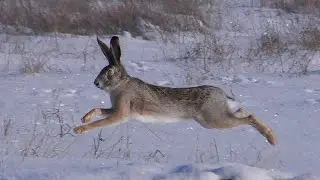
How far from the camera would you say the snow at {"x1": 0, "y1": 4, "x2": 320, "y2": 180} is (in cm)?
455

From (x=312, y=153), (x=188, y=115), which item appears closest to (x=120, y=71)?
(x=188, y=115)

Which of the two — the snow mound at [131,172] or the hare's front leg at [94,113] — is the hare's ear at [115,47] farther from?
the snow mound at [131,172]

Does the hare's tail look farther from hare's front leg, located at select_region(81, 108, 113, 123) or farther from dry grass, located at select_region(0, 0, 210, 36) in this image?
dry grass, located at select_region(0, 0, 210, 36)

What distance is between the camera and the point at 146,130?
766cm

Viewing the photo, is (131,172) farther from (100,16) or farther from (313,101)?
(100,16)

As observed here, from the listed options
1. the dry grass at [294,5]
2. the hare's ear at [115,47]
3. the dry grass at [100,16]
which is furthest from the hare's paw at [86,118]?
the dry grass at [294,5]

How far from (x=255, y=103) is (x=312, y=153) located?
2475mm

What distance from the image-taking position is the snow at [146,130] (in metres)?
4.55

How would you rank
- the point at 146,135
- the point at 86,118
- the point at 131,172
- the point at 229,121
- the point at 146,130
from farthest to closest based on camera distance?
the point at 146,130 → the point at 146,135 → the point at 229,121 → the point at 86,118 → the point at 131,172

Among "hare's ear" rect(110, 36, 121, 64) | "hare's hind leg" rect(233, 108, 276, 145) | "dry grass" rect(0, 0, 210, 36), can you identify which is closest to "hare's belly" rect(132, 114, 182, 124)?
"hare's ear" rect(110, 36, 121, 64)

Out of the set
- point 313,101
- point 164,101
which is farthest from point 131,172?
point 313,101

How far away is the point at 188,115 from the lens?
277 inches

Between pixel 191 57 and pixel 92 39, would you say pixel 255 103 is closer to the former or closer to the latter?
pixel 191 57

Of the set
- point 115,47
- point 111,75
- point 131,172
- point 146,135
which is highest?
point 115,47
